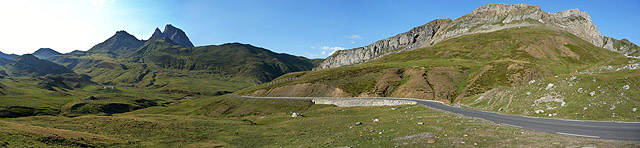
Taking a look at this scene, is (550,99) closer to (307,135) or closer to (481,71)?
(307,135)

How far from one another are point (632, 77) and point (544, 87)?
836cm

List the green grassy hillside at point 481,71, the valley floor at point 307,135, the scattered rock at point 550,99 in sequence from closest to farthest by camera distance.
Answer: the valley floor at point 307,135 → the scattered rock at point 550,99 → the green grassy hillside at point 481,71

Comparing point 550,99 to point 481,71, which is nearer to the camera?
point 550,99

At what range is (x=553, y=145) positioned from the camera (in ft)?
52.6

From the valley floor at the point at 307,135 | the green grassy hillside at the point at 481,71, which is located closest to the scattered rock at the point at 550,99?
the valley floor at the point at 307,135

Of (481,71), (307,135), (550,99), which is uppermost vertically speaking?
(481,71)

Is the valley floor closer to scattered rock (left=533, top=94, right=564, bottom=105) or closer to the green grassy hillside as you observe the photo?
scattered rock (left=533, top=94, right=564, bottom=105)

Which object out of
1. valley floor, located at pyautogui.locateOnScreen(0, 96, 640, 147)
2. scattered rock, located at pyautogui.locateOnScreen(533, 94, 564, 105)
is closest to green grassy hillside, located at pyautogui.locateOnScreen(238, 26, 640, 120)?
scattered rock, located at pyautogui.locateOnScreen(533, 94, 564, 105)

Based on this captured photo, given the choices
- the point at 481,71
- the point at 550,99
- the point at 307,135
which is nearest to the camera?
the point at 550,99

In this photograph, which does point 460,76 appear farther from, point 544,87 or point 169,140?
point 169,140

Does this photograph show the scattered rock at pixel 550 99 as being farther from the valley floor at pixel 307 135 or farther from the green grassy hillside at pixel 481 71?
the green grassy hillside at pixel 481 71

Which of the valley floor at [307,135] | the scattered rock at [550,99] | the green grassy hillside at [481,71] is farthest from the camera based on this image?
the green grassy hillside at [481,71]

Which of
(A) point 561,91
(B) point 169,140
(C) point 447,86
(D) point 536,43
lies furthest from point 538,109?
(D) point 536,43

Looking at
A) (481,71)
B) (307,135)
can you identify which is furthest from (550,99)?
(481,71)
